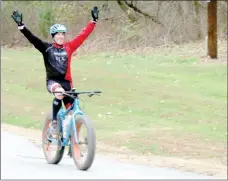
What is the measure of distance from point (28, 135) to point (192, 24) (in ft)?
79.5

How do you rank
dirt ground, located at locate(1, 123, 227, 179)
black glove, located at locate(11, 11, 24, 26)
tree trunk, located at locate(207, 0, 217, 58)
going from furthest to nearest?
1. tree trunk, located at locate(207, 0, 217, 58)
2. dirt ground, located at locate(1, 123, 227, 179)
3. black glove, located at locate(11, 11, 24, 26)

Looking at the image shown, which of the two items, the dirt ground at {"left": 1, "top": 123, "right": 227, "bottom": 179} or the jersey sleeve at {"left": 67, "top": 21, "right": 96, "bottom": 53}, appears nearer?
the jersey sleeve at {"left": 67, "top": 21, "right": 96, "bottom": 53}

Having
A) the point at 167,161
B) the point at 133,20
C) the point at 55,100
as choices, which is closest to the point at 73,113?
the point at 55,100

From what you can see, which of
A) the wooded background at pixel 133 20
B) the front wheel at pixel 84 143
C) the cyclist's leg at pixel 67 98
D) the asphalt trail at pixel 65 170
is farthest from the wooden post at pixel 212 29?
the front wheel at pixel 84 143

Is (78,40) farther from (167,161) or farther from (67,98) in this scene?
(167,161)

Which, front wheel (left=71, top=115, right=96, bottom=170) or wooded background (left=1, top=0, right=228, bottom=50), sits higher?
front wheel (left=71, top=115, right=96, bottom=170)

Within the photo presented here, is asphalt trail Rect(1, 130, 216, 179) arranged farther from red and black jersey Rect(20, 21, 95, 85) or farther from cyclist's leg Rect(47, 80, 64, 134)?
red and black jersey Rect(20, 21, 95, 85)

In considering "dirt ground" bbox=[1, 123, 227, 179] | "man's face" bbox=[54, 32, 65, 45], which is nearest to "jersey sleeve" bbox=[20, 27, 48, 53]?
"man's face" bbox=[54, 32, 65, 45]

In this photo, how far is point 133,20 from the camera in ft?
129

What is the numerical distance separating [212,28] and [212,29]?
0.05 m

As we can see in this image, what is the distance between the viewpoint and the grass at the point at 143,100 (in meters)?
14.8

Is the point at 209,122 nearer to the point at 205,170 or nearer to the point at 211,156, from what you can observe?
the point at 211,156

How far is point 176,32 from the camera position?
3766cm

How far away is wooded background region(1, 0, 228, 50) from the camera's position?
120ft
